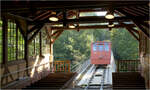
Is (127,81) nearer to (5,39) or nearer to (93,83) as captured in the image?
(93,83)

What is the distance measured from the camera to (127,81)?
10.4 meters

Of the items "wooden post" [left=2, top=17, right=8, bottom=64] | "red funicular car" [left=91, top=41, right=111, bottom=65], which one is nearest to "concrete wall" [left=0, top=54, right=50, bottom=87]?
"wooden post" [left=2, top=17, right=8, bottom=64]

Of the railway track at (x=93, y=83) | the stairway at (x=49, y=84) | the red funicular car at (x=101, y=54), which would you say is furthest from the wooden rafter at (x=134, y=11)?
the red funicular car at (x=101, y=54)

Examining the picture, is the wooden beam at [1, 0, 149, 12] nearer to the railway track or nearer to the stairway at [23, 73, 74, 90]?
the stairway at [23, 73, 74, 90]

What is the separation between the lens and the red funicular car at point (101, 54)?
22.1 metres

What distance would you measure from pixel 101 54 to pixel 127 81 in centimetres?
1219

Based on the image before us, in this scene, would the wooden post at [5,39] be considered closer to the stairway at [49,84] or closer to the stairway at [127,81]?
the stairway at [49,84]

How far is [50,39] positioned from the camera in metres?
14.1

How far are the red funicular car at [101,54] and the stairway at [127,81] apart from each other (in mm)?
10197

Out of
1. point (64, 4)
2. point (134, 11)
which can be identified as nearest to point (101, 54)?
point (134, 11)

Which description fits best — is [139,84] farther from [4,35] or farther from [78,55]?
[78,55]

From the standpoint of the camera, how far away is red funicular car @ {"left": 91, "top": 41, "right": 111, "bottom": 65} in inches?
870

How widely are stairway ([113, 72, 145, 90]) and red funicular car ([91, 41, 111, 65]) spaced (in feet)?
33.5

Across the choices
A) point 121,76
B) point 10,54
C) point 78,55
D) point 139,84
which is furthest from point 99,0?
point 78,55
